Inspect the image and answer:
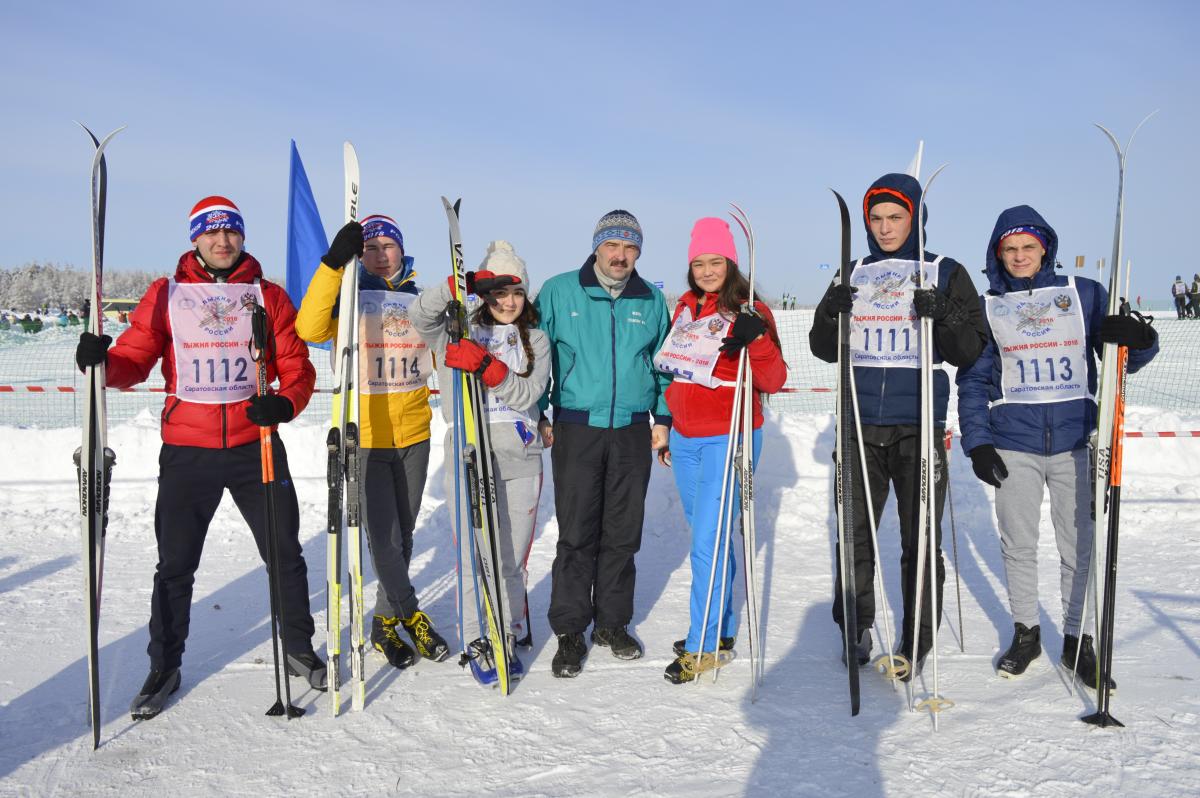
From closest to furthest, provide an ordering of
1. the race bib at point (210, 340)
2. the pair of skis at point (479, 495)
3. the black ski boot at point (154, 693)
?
the black ski boot at point (154, 693)
the race bib at point (210, 340)
the pair of skis at point (479, 495)

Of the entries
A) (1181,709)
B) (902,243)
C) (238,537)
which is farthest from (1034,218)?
(238,537)

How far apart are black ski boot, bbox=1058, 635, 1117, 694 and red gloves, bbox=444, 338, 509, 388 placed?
2.80 meters

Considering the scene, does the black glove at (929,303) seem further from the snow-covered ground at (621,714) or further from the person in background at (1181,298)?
the person in background at (1181,298)

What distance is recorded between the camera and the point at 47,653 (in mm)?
4258

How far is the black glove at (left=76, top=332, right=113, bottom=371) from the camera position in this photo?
326 centimetres

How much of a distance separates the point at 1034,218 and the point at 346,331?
124 inches

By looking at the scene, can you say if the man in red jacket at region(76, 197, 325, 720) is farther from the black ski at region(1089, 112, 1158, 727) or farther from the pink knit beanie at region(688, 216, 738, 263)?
the black ski at region(1089, 112, 1158, 727)

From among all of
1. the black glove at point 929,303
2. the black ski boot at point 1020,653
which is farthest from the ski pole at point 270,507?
the black ski boot at point 1020,653

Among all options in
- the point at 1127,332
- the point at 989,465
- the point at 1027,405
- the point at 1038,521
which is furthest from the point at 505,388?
the point at 1127,332

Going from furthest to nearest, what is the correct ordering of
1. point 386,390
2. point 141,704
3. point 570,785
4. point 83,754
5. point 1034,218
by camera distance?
point 386,390 < point 1034,218 < point 141,704 < point 83,754 < point 570,785

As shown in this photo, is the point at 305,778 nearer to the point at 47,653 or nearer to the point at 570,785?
the point at 570,785

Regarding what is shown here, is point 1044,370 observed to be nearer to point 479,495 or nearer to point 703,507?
point 703,507

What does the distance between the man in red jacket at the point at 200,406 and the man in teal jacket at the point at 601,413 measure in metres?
Result: 1.25

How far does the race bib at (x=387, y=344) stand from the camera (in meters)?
4.01
